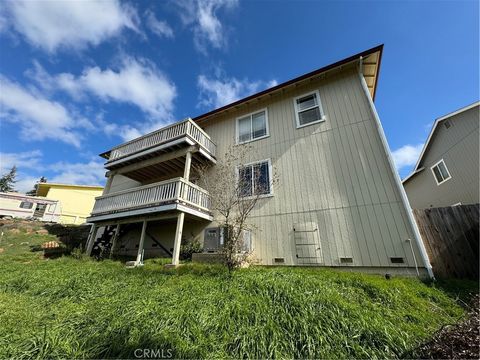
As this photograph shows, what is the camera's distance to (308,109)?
9672 millimetres

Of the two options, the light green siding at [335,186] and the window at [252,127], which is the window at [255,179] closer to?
the light green siding at [335,186]

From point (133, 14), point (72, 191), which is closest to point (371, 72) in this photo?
point (133, 14)

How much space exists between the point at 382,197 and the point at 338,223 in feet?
5.50

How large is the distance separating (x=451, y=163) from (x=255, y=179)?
12.9 m

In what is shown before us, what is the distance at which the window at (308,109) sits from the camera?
9273 millimetres

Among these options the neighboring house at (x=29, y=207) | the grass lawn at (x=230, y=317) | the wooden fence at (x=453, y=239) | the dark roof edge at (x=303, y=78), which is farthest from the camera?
the neighboring house at (x=29, y=207)

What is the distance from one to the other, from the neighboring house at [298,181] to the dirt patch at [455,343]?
9.92 feet

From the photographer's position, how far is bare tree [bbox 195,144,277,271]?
742 centimetres

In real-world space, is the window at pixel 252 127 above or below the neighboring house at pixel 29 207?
above

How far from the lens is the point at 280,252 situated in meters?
7.79

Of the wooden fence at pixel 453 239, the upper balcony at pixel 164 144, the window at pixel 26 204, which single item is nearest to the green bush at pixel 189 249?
the upper balcony at pixel 164 144

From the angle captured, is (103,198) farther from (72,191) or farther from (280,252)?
(72,191)

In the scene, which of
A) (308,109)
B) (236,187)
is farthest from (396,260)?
(308,109)

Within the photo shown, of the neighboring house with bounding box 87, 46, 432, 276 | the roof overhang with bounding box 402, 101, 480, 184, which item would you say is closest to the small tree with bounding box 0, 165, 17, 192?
the neighboring house with bounding box 87, 46, 432, 276
